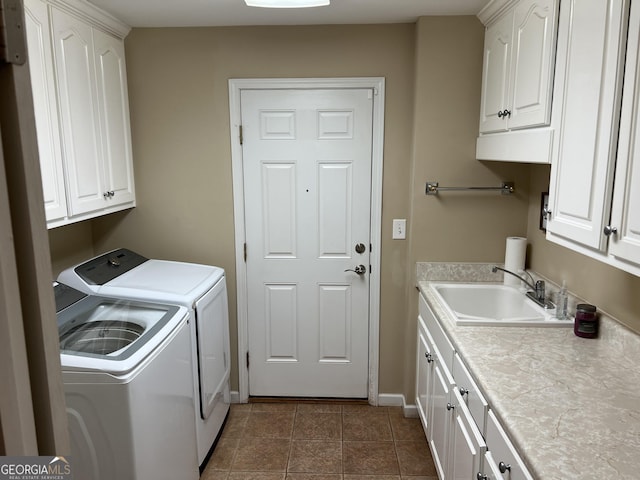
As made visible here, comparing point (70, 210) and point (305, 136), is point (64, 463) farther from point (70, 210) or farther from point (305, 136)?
point (305, 136)

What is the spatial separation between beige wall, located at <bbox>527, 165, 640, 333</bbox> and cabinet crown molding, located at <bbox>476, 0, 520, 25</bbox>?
2.74ft

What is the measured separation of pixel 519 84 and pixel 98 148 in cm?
210

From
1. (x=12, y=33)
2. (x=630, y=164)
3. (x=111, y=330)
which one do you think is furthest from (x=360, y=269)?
(x=12, y=33)

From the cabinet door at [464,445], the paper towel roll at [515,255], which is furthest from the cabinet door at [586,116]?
the paper towel roll at [515,255]

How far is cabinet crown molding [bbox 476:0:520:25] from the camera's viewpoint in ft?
7.46

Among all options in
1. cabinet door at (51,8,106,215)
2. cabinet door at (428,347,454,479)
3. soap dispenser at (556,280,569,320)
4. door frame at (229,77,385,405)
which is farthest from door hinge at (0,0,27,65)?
door frame at (229,77,385,405)

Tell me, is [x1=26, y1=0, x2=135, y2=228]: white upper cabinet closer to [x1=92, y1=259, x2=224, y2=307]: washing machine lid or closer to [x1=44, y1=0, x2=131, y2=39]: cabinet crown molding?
[x1=44, y1=0, x2=131, y2=39]: cabinet crown molding

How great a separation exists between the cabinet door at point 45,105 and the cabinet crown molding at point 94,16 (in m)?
0.14

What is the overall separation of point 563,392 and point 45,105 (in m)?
2.30

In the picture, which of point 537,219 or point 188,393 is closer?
point 188,393

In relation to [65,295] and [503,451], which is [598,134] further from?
[65,295]

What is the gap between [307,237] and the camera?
3.15 meters

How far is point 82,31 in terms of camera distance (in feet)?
7.88

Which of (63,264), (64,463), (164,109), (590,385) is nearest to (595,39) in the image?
(590,385)
